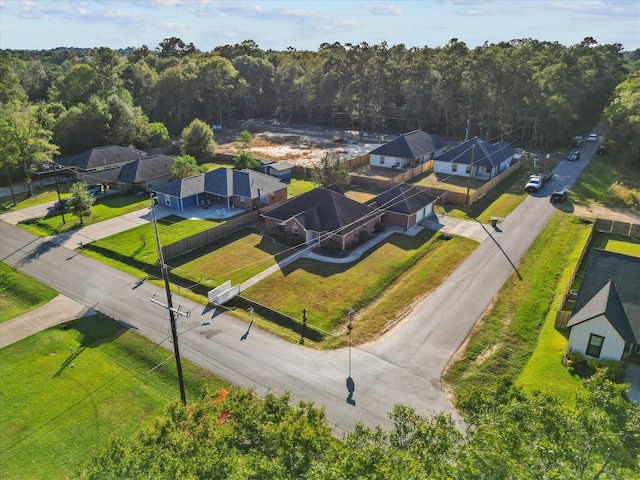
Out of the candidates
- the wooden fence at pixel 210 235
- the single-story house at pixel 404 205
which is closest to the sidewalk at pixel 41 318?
the wooden fence at pixel 210 235

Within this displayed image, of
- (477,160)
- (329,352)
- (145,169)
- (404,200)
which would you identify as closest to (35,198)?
(145,169)

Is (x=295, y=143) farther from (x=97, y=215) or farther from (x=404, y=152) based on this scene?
(x=97, y=215)

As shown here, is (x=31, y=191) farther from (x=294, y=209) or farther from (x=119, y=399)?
(x=119, y=399)

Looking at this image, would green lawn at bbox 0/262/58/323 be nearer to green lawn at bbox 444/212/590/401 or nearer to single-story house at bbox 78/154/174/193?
single-story house at bbox 78/154/174/193

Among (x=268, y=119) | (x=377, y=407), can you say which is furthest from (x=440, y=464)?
(x=268, y=119)

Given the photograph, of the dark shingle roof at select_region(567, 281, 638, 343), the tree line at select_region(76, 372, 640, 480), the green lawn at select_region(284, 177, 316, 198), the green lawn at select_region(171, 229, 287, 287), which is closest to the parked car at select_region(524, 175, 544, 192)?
the green lawn at select_region(284, 177, 316, 198)

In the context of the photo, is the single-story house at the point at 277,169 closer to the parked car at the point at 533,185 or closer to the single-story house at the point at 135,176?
the single-story house at the point at 135,176
